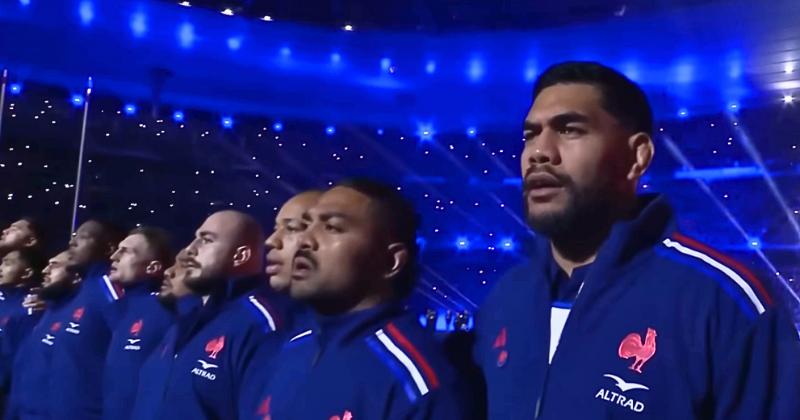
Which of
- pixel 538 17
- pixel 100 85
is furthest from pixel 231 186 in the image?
pixel 538 17

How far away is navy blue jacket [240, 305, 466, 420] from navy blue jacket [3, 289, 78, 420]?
1.97 metres

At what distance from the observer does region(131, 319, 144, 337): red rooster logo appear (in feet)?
10.6

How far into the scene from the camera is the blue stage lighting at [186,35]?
8.10 m

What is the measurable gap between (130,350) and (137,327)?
0.29 ft

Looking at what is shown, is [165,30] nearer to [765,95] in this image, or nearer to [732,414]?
[765,95]

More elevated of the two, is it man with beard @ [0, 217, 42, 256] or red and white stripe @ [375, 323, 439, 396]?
man with beard @ [0, 217, 42, 256]

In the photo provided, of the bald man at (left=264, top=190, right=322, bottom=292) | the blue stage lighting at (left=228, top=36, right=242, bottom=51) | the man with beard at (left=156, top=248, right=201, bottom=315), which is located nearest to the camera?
the bald man at (left=264, top=190, right=322, bottom=292)

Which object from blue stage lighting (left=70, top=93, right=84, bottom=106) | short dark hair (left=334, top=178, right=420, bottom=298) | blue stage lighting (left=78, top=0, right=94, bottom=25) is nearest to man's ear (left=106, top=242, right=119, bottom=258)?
short dark hair (left=334, top=178, right=420, bottom=298)

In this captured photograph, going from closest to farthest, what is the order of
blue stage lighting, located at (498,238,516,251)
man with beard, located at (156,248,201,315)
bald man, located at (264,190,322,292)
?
bald man, located at (264,190,322,292)
man with beard, located at (156,248,201,315)
blue stage lighting, located at (498,238,516,251)

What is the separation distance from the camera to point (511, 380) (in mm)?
1484

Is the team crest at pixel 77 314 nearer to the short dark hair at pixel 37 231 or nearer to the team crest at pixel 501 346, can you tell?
the short dark hair at pixel 37 231

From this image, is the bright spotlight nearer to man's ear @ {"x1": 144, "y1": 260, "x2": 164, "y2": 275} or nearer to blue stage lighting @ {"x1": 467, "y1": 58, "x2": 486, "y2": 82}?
blue stage lighting @ {"x1": 467, "y1": 58, "x2": 486, "y2": 82}

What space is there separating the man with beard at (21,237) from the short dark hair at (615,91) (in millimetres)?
3844

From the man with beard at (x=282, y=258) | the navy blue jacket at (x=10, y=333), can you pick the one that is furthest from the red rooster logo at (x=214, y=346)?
the navy blue jacket at (x=10, y=333)
